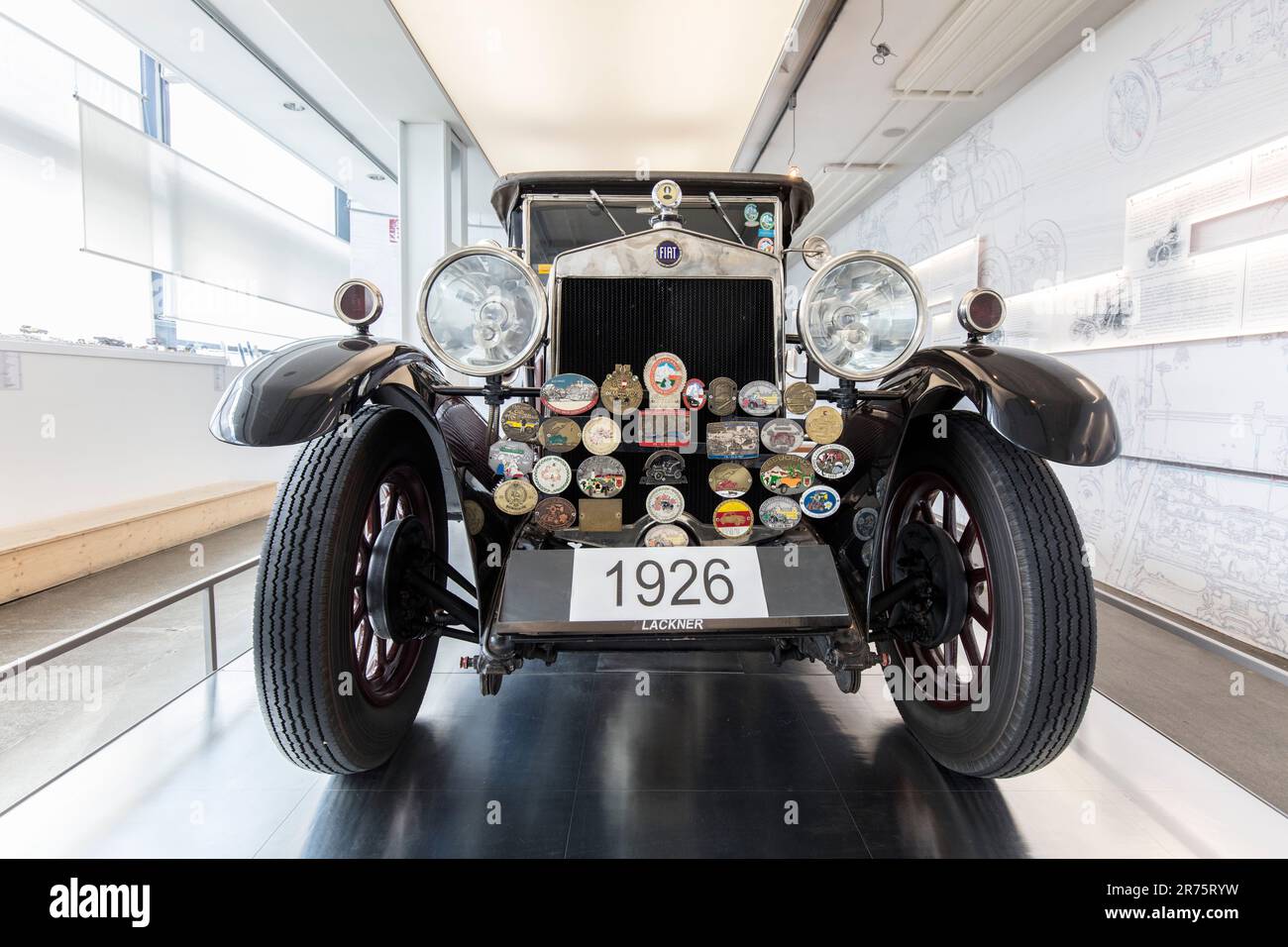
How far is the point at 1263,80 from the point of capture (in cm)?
254

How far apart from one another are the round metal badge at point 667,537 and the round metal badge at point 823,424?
42 cm

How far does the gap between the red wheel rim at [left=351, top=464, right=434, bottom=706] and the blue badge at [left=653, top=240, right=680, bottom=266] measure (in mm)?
870

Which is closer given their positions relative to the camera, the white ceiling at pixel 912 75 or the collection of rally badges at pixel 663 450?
the collection of rally badges at pixel 663 450

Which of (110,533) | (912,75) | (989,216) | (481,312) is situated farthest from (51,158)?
(989,216)

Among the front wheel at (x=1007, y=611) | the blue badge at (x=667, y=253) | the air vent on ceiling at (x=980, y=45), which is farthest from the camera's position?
the air vent on ceiling at (x=980, y=45)

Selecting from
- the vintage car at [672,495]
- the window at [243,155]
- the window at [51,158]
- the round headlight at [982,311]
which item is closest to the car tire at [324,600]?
the vintage car at [672,495]

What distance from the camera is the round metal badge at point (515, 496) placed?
57.7 inches

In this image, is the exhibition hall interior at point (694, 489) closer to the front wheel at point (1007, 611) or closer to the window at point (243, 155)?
the front wheel at point (1007, 611)

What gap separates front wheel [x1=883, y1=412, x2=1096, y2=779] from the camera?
1224 mm

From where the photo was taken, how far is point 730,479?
1.50 m

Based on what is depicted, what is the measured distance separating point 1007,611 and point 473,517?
1.20 metres

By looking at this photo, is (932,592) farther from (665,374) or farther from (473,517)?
(473,517)
